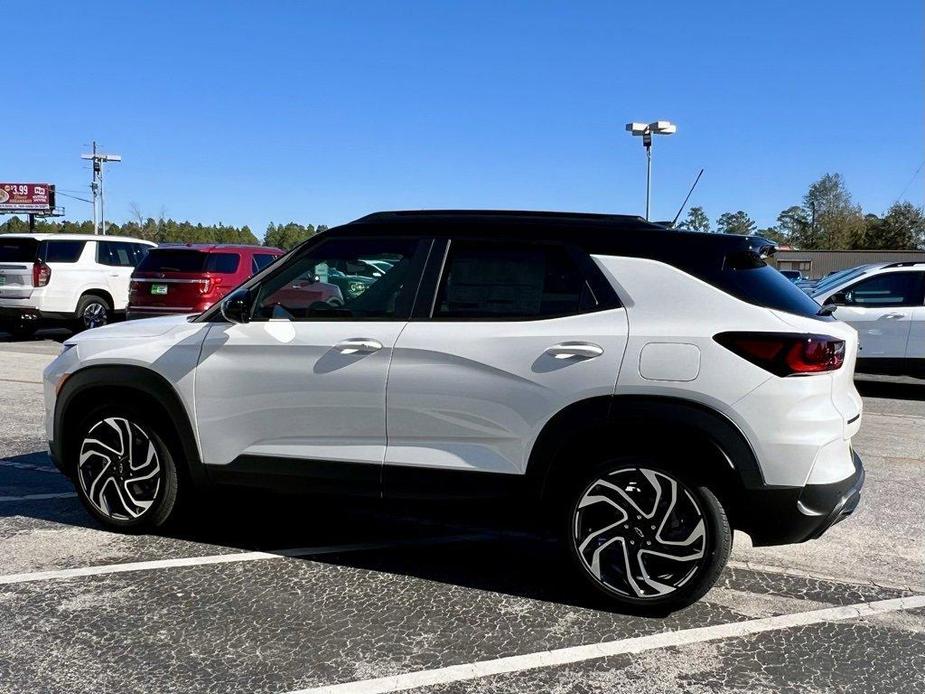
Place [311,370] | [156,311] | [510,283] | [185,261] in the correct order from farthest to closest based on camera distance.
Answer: [185,261], [156,311], [311,370], [510,283]

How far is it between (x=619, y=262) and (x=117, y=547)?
3.08 meters

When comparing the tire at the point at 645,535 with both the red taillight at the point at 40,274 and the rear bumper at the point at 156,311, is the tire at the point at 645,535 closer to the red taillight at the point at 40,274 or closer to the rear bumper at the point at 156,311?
the rear bumper at the point at 156,311

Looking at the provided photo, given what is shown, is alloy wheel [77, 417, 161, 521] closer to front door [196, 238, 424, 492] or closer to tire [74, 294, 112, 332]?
front door [196, 238, 424, 492]

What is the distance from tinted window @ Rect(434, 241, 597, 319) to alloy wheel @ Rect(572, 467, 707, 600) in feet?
2.72

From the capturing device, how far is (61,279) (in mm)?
14555

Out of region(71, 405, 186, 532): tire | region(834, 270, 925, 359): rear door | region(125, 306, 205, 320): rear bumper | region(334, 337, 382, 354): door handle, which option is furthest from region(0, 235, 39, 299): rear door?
region(834, 270, 925, 359): rear door

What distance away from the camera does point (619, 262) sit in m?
3.59

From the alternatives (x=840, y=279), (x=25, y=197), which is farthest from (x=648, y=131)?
(x=25, y=197)

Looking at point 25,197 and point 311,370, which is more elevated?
point 25,197

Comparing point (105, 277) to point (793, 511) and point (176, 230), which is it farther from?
point (176, 230)

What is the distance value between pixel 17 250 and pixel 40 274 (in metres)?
0.69

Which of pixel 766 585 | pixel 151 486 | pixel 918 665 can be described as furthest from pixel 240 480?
pixel 918 665

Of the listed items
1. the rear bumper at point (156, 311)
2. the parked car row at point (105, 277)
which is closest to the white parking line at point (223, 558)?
the parked car row at point (105, 277)

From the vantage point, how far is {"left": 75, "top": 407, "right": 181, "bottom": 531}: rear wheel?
4.27 m
